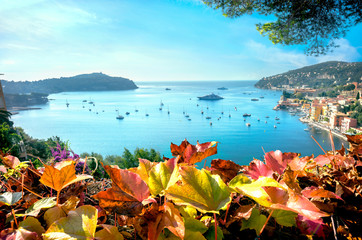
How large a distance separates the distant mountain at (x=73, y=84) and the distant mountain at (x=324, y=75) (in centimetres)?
3981

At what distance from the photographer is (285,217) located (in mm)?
227

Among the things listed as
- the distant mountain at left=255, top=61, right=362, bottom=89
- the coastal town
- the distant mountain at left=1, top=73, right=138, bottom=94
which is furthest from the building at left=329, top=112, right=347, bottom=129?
the distant mountain at left=1, top=73, right=138, bottom=94

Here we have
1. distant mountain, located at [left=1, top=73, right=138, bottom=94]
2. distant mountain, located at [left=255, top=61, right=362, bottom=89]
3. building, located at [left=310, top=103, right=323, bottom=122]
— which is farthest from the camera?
distant mountain, located at [left=1, top=73, right=138, bottom=94]

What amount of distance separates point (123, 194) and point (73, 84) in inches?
2218

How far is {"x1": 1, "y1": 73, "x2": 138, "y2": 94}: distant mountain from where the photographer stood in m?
43.0

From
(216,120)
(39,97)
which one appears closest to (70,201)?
(216,120)

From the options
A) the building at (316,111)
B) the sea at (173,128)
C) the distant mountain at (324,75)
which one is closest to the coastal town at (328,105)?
the building at (316,111)

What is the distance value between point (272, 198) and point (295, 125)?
1103 inches

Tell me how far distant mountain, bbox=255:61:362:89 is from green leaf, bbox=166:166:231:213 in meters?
30.6

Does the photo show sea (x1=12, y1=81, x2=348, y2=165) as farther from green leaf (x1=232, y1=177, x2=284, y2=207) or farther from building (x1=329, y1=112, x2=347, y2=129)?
green leaf (x1=232, y1=177, x2=284, y2=207)


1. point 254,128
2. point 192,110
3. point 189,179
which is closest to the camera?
point 189,179

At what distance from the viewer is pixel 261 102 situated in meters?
38.2

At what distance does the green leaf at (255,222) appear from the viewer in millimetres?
218

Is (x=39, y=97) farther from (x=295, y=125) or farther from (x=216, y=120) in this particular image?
(x=295, y=125)
